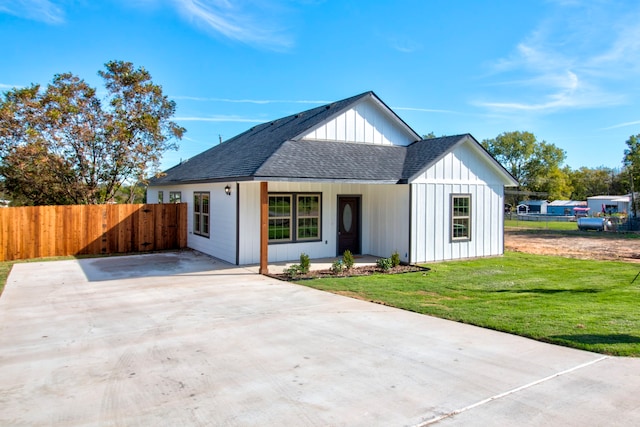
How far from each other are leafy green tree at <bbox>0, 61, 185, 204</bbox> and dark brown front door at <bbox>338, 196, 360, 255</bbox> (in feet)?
32.9

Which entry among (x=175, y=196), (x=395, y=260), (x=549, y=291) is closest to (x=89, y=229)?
A: (x=175, y=196)

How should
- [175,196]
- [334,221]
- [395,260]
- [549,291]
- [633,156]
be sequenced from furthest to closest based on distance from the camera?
[633,156] → [175,196] → [334,221] → [395,260] → [549,291]

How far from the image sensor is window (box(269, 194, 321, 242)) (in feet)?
44.0

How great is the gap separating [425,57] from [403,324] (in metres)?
14.7

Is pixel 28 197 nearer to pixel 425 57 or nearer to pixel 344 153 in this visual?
pixel 344 153

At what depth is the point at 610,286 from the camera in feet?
32.9

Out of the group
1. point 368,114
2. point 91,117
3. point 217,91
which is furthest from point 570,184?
point 91,117

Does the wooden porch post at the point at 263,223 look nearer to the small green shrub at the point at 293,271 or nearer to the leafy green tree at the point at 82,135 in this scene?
the small green shrub at the point at 293,271

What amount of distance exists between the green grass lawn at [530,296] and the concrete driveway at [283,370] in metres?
0.55

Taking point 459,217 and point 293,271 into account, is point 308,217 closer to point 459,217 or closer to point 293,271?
point 293,271

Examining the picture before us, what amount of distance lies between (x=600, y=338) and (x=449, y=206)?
840 centimetres

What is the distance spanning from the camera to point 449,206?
14.1 m

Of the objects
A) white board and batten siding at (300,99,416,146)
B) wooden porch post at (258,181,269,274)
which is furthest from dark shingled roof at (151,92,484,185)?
wooden porch post at (258,181,269,274)

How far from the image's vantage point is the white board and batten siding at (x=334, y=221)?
13000 mm
